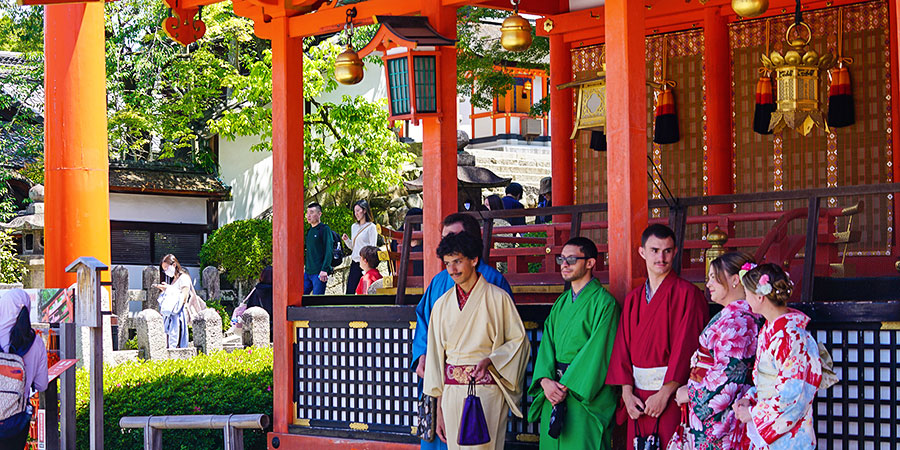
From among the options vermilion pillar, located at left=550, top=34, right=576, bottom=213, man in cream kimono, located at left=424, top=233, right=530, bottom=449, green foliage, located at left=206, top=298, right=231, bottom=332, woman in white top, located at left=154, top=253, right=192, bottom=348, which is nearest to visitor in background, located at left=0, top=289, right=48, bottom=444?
man in cream kimono, located at left=424, top=233, right=530, bottom=449

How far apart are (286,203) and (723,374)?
14.7 ft

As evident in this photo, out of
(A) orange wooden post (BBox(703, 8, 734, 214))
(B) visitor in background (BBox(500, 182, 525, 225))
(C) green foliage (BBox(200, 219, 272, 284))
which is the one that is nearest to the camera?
(A) orange wooden post (BBox(703, 8, 734, 214))

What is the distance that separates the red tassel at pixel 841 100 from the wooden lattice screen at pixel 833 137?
0.12 meters

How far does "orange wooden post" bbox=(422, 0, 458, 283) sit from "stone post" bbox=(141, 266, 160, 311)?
10804 millimetres

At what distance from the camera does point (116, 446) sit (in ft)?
34.7

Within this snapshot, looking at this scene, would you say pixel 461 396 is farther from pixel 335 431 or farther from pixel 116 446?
pixel 116 446

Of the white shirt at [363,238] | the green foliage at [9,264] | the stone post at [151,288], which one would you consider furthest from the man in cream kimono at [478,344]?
the green foliage at [9,264]

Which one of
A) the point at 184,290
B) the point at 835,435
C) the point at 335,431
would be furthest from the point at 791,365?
the point at 184,290

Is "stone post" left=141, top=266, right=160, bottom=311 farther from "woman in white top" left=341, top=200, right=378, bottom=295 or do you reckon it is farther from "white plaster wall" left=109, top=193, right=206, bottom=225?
"woman in white top" left=341, top=200, right=378, bottom=295

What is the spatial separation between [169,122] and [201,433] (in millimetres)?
12873

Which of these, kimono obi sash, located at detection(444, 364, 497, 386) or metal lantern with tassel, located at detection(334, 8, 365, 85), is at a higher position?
metal lantern with tassel, located at detection(334, 8, 365, 85)

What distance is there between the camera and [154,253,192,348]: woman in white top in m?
16.7

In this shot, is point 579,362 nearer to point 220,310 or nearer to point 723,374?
point 723,374

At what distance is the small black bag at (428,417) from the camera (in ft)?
24.1
